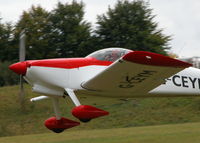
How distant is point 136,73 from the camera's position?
10.9m

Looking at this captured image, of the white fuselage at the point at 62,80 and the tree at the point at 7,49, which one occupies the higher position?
the tree at the point at 7,49

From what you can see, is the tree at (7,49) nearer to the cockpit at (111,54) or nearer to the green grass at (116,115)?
the green grass at (116,115)

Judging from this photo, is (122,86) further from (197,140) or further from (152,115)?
(152,115)

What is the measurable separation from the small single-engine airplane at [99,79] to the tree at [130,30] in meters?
23.1

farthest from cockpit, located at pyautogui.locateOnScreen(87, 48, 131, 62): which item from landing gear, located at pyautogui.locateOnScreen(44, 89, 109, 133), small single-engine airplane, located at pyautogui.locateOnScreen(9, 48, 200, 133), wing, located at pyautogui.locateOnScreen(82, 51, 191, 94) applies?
landing gear, located at pyautogui.locateOnScreen(44, 89, 109, 133)

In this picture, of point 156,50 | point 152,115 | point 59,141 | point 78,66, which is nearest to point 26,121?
point 152,115

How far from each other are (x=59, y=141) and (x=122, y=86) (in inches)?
119

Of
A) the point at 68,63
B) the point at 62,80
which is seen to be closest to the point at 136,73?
the point at 68,63

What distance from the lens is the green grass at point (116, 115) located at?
22.2 metres

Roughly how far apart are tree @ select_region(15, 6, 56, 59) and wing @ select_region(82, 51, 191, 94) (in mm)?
24135

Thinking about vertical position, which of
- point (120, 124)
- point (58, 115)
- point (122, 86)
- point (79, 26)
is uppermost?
point (79, 26)

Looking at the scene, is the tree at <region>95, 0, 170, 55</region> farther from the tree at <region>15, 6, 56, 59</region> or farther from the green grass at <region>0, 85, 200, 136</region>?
the green grass at <region>0, 85, 200, 136</region>

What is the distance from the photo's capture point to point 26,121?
23.7 meters

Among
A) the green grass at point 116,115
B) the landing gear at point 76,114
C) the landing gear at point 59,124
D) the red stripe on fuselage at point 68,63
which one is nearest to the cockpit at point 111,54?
the red stripe on fuselage at point 68,63
